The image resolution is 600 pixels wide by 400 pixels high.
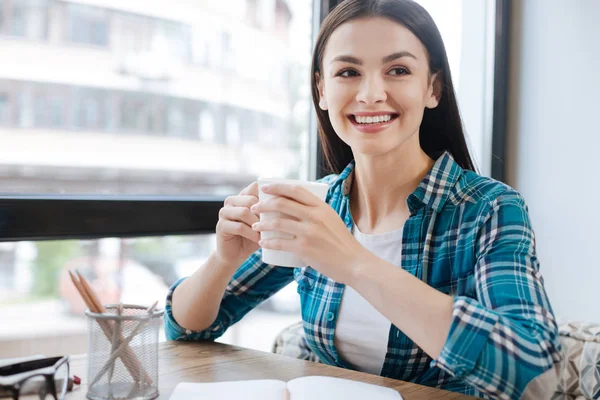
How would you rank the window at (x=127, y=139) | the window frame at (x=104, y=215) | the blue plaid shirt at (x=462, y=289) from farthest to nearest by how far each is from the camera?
the window at (x=127, y=139) → the window frame at (x=104, y=215) → the blue plaid shirt at (x=462, y=289)

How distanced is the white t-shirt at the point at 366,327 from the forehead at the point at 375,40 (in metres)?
0.38

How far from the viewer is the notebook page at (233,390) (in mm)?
862

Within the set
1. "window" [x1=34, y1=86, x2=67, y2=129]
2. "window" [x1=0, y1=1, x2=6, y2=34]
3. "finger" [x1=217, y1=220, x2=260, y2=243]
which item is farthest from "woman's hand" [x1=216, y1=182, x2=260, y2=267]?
"window" [x1=0, y1=1, x2=6, y2=34]

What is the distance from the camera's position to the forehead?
1.25 metres

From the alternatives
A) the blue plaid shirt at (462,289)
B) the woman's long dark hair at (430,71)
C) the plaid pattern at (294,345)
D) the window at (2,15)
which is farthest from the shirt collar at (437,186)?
the window at (2,15)

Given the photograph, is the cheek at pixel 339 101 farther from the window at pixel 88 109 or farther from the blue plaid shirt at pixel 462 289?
the window at pixel 88 109

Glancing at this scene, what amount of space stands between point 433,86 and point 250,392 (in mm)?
820

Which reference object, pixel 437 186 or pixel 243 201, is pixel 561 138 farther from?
pixel 243 201

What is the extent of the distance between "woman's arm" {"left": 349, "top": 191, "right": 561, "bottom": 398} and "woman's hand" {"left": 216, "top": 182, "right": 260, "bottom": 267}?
0.26m

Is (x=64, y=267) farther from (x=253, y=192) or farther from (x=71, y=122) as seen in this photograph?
(x=253, y=192)

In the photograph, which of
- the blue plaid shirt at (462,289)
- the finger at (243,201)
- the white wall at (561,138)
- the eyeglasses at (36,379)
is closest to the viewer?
the eyeglasses at (36,379)

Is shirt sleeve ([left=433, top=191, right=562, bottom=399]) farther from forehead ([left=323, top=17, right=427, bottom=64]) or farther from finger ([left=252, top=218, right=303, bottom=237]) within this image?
forehead ([left=323, top=17, right=427, bottom=64])

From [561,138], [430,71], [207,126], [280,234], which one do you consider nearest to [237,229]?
[280,234]

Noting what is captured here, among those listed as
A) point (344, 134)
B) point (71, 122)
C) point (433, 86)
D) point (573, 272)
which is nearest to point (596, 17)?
point (573, 272)
